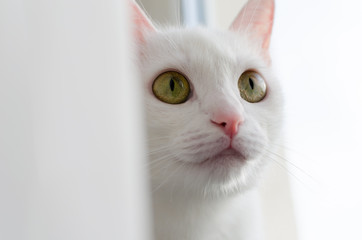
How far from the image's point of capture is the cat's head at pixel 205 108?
607 mm

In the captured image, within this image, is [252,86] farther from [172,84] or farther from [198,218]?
[198,218]

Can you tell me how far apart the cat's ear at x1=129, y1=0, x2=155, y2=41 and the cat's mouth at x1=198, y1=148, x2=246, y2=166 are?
0.96 ft

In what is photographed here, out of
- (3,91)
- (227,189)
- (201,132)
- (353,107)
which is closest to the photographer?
(3,91)

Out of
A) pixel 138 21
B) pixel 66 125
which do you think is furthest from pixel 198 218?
pixel 66 125

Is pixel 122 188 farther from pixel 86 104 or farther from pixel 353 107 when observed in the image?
pixel 353 107

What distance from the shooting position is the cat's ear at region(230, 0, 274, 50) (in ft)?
2.88

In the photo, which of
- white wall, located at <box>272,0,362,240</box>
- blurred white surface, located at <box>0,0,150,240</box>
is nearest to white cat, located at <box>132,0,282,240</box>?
white wall, located at <box>272,0,362,240</box>

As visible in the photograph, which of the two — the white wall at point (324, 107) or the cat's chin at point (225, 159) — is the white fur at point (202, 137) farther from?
the white wall at point (324, 107)

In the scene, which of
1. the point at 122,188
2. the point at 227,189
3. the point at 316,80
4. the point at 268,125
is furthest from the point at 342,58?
the point at 122,188

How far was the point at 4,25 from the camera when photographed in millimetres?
189

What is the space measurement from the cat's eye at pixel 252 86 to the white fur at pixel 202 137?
0.05 ft

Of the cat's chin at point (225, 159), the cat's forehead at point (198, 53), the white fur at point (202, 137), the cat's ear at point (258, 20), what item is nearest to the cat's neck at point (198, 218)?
the white fur at point (202, 137)

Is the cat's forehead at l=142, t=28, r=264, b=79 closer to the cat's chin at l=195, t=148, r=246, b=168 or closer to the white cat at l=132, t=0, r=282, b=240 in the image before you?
the white cat at l=132, t=0, r=282, b=240

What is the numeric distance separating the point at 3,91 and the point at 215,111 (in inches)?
17.8
